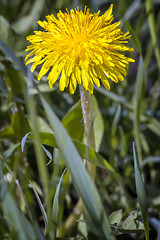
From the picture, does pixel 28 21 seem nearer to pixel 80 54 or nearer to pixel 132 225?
pixel 80 54

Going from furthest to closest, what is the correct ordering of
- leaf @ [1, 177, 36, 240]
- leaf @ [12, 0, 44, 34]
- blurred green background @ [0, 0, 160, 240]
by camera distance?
leaf @ [12, 0, 44, 34] → blurred green background @ [0, 0, 160, 240] → leaf @ [1, 177, 36, 240]

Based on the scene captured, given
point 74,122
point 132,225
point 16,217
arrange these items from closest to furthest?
1. point 16,217
2. point 132,225
3. point 74,122

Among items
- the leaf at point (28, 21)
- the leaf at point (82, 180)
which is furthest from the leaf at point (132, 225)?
the leaf at point (28, 21)

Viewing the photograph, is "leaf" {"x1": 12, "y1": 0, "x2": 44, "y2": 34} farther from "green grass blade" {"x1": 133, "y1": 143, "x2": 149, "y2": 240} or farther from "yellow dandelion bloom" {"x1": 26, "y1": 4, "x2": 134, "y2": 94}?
"green grass blade" {"x1": 133, "y1": 143, "x2": 149, "y2": 240}

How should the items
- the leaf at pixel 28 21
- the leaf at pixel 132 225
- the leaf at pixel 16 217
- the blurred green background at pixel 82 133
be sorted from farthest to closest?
1. the leaf at pixel 28 21
2. the blurred green background at pixel 82 133
3. the leaf at pixel 132 225
4. the leaf at pixel 16 217

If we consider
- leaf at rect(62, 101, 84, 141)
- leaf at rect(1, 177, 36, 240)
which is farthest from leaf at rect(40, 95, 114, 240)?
leaf at rect(62, 101, 84, 141)

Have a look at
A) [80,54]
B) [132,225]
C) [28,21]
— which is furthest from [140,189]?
[28,21]

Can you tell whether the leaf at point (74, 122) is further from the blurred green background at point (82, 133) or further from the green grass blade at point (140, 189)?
the green grass blade at point (140, 189)

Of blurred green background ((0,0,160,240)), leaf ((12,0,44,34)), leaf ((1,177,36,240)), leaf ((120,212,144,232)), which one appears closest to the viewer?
leaf ((1,177,36,240))
